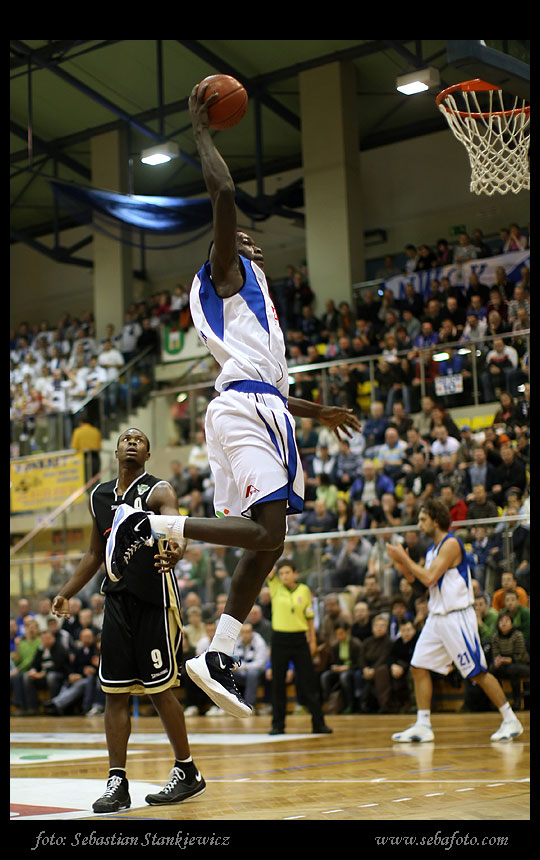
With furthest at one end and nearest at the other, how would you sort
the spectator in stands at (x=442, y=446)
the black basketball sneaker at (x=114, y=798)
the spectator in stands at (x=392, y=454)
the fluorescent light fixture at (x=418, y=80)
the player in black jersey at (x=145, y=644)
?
the spectator in stands at (x=392, y=454) → the spectator in stands at (x=442, y=446) → the fluorescent light fixture at (x=418, y=80) → the player in black jersey at (x=145, y=644) → the black basketball sneaker at (x=114, y=798)

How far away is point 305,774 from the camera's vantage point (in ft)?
23.1

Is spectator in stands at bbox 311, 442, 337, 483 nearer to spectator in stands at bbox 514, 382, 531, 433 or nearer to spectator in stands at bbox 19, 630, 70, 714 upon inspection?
spectator in stands at bbox 514, 382, 531, 433

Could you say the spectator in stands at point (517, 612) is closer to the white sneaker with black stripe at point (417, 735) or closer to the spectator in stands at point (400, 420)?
the white sneaker with black stripe at point (417, 735)

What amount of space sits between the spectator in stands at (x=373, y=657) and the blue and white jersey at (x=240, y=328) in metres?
8.18

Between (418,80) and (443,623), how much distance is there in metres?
7.90

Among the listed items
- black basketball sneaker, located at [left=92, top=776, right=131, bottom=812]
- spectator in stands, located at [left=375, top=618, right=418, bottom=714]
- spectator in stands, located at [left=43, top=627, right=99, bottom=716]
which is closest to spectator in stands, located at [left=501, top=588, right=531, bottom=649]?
spectator in stands, located at [left=375, top=618, right=418, bottom=714]

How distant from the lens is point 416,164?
2244 centimetres

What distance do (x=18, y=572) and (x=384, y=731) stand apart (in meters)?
8.40

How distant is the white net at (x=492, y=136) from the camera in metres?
7.79

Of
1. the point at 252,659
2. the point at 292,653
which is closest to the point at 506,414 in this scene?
the point at 252,659

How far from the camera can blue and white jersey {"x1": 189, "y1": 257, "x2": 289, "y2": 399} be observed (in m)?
5.15

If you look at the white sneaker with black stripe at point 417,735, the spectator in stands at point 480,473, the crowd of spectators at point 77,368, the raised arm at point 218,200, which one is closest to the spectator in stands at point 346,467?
the spectator in stands at point 480,473

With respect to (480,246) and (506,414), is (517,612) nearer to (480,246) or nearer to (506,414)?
(506,414)
